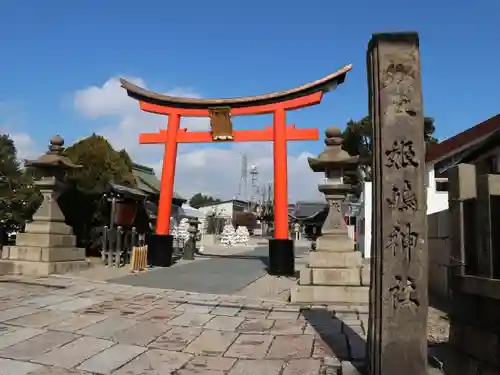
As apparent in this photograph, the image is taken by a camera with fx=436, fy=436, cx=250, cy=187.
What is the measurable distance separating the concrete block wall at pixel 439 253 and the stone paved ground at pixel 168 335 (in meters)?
2.09

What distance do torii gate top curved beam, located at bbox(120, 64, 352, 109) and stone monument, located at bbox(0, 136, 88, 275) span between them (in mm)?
4577

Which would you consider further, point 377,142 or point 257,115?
point 257,115

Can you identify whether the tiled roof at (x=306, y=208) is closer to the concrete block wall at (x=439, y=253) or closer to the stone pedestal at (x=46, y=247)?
the stone pedestal at (x=46, y=247)

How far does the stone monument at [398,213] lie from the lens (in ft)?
11.4

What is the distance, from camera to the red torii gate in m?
14.0

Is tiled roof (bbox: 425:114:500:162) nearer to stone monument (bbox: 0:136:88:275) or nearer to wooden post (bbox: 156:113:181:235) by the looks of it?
wooden post (bbox: 156:113:181:235)

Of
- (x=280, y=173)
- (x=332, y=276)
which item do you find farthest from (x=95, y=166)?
(x=332, y=276)

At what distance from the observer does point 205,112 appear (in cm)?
1507

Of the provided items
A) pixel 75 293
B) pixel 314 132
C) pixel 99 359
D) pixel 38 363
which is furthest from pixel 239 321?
pixel 314 132

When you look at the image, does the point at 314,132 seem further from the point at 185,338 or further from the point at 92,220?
the point at 185,338

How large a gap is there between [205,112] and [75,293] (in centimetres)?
880

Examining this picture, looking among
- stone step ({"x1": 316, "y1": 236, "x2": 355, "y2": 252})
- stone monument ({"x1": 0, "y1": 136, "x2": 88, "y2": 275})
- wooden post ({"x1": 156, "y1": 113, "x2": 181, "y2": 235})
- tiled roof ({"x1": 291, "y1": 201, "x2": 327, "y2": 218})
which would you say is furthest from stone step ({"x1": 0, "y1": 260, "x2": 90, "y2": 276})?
tiled roof ({"x1": 291, "y1": 201, "x2": 327, "y2": 218})

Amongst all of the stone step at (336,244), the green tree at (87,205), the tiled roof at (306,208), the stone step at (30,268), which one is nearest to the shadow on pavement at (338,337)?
the stone step at (336,244)

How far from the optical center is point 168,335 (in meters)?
5.25
